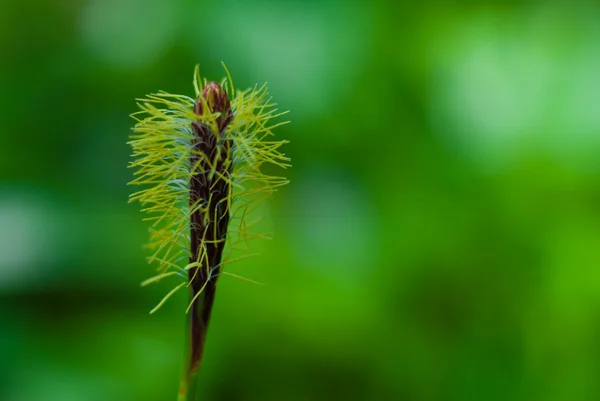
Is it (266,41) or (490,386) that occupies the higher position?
(266,41)

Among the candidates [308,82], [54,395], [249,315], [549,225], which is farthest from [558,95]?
[54,395]

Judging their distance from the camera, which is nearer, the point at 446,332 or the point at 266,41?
the point at 446,332

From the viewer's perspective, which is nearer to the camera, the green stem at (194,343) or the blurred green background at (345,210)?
the green stem at (194,343)

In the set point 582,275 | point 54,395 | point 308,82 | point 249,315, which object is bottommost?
point 54,395

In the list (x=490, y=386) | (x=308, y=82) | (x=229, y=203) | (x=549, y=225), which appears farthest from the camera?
(x=308, y=82)

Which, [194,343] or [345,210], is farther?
[345,210]

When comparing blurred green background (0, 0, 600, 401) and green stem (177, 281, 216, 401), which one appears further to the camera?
blurred green background (0, 0, 600, 401)

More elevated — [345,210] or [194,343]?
[345,210]

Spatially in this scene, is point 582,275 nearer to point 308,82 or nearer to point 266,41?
point 308,82
